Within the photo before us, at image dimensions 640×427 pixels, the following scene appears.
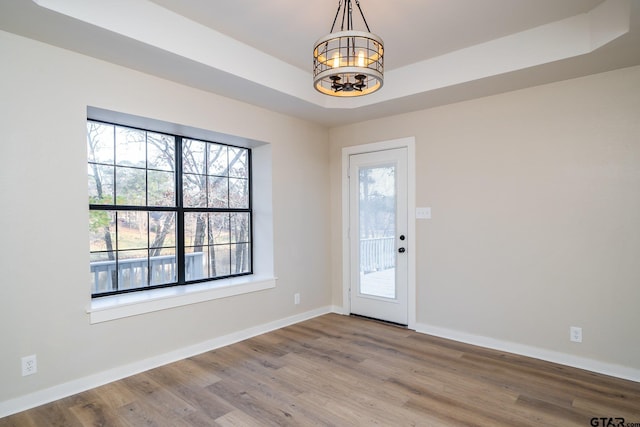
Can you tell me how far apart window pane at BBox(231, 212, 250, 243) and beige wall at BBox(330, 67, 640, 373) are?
201 cm

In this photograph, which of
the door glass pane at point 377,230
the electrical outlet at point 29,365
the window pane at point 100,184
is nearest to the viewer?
the electrical outlet at point 29,365

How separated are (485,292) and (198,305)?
282 centimetres

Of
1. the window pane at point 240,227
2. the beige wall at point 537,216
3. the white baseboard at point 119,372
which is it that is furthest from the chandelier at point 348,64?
the white baseboard at point 119,372

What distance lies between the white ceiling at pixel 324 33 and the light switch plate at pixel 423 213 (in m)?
1.19

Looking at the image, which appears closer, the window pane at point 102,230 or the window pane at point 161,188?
the window pane at point 102,230

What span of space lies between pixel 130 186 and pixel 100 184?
0.24 metres

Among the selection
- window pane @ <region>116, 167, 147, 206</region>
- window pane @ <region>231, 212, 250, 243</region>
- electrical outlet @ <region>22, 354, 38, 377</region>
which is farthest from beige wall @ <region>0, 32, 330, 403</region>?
window pane @ <region>231, 212, 250, 243</region>

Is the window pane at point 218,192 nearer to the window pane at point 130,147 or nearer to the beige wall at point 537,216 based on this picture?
the window pane at point 130,147

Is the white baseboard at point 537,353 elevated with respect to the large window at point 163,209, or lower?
lower

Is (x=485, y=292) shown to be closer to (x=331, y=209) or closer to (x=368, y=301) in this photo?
(x=368, y=301)

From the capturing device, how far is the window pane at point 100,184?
301 centimetres

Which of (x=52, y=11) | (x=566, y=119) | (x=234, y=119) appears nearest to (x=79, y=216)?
(x=52, y=11)

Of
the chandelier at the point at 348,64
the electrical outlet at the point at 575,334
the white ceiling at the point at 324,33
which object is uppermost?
the white ceiling at the point at 324,33

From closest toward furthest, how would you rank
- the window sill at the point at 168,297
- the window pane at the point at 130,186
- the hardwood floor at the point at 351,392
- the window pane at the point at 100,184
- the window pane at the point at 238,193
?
the hardwood floor at the point at 351,392 < the window sill at the point at 168,297 < the window pane at the point at 100,184 < the window pane at the point at 130,186 < the window pane at the point at 238,193
